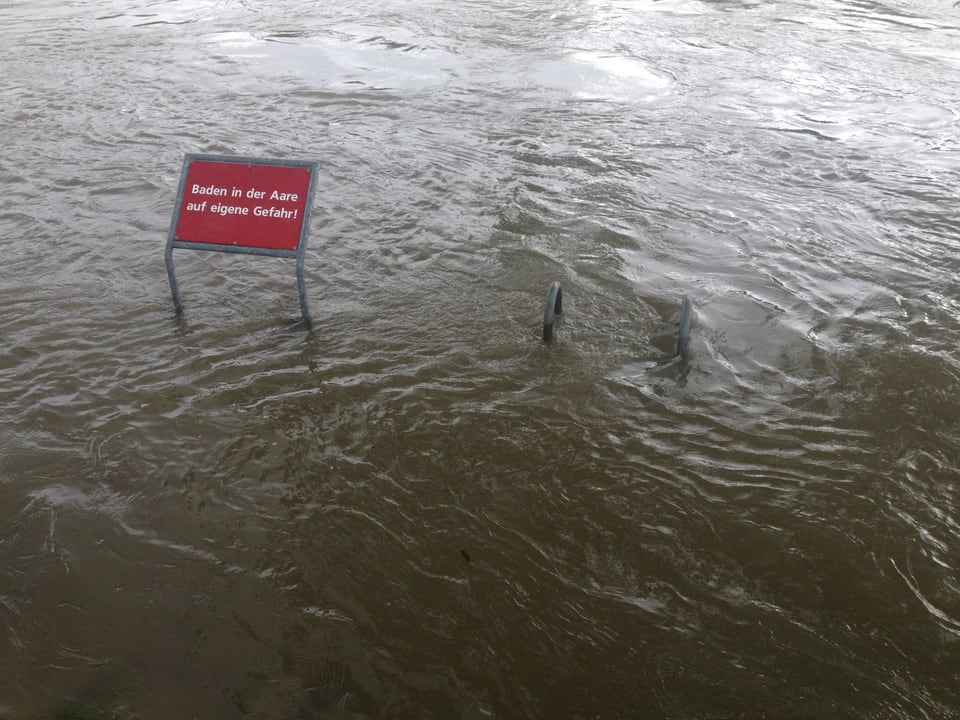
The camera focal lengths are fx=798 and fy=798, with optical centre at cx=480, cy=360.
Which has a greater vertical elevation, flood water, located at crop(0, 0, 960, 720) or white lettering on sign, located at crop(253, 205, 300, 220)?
white lettering on sign, located at crop(253, 205, 300, 220)

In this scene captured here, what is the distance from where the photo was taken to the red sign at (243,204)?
568 cm

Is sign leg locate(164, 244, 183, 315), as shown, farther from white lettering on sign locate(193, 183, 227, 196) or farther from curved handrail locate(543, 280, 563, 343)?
curved handrail locate(543, 280, 563, 343)

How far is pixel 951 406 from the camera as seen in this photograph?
528cm

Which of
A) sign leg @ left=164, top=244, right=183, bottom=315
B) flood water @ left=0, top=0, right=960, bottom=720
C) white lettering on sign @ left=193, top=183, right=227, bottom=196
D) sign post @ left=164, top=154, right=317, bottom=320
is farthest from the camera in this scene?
sign leg @ left=164, top=244, right=183, bottom=315

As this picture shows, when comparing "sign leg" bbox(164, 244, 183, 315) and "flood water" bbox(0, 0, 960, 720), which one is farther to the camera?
"sign leg" bbox(164, 244, 183, 315)

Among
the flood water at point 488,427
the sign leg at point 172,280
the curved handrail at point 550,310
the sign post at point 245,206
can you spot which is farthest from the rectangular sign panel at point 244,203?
the curved handrail at point 550,310

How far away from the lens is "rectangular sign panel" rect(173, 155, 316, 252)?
5.67 meters

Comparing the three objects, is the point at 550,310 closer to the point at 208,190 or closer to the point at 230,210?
the point at 230,210

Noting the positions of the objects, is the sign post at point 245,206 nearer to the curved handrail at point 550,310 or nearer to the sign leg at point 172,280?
the sign leg at point 172,280

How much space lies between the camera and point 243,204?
18.8 ft

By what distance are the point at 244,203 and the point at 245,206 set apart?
2 centimetres

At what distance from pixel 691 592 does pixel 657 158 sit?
6.77 m

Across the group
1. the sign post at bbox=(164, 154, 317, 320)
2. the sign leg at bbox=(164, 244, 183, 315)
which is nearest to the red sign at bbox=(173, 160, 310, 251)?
the sign post at bbox=(164, 154, 317, 320)

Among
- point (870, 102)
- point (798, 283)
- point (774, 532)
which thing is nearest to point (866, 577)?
point (774, 532)
